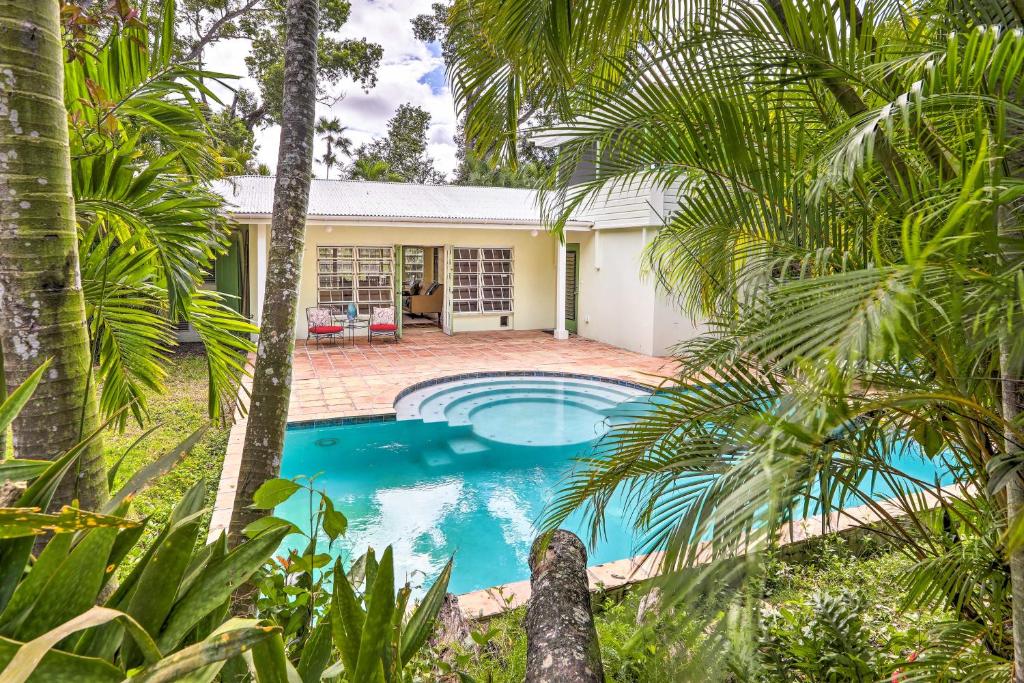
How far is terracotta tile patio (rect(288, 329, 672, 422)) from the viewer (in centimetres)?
890

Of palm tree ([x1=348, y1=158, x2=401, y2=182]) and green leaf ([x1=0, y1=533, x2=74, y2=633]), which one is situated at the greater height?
palm tree ([x1=348, y1=158, x2=401, y2=182])

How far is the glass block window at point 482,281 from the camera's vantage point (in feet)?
51.5

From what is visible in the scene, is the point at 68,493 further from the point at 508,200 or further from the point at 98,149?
the point at 508,200

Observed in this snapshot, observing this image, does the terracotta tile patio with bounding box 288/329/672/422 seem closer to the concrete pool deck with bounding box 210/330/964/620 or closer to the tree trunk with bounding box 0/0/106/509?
the concrete pool deck with bounding box 210/330/964/620

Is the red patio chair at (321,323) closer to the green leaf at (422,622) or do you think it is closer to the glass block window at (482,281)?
the glass block window at (482,281)

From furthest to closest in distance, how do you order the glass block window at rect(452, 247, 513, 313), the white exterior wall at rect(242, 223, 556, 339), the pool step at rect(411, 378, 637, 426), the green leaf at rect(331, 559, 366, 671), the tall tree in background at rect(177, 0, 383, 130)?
the glass block window at rect(452, 247, 513, 313), the tall tree in background at rect(177, 0, 383, 130), the white exterior wall at rect(242, 223, 556, 339), the pool step at rect(411, 378, 637, 426), the green leaf at rect(331, 559, 366, 671)

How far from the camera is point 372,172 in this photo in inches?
1046

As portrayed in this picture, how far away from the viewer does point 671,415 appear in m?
2.11

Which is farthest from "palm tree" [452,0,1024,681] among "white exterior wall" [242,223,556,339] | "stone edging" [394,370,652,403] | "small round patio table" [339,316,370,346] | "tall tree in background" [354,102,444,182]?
"tall tree in background" [354,102,444,182]

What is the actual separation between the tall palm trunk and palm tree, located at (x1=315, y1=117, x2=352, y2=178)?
94.9ft

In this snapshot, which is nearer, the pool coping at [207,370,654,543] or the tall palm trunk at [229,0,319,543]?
the tall palm trunk at [229,0,319,543]

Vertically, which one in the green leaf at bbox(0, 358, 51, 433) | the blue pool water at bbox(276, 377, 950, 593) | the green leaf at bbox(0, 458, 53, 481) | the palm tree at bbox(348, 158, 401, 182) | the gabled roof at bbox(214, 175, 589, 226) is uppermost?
the palm tree at bbox(348, 158, 401, 182)

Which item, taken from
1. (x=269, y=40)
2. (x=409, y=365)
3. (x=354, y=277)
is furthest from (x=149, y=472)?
(x=269, y=40)

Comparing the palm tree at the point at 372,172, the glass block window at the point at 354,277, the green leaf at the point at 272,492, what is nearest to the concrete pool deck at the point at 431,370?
the glass block window at the point at 354,277
